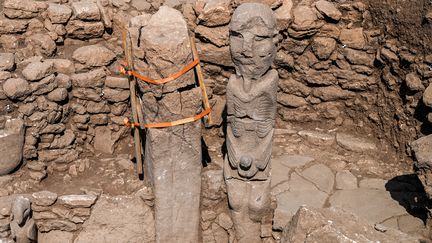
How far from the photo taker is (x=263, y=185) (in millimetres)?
5883

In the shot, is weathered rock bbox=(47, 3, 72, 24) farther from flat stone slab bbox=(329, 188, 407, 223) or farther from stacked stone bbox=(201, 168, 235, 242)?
flat stone slab bbox=(329, 188, 407, 223)

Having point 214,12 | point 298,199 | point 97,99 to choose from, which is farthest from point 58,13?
point 298,199

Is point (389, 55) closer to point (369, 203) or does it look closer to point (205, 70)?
point (369, 203)

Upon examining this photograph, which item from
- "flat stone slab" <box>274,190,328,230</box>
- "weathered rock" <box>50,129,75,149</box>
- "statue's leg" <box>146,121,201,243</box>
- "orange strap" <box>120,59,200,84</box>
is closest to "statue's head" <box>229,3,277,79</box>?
"orange strap" <box>120,59,200,84</box>

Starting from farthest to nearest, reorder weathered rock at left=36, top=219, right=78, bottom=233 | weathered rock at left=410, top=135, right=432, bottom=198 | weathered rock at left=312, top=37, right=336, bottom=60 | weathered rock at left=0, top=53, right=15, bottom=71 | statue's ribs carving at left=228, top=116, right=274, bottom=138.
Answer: weathered rock at left=312, top=37, right=336, bottom=60 < weathered rock at left=0, top=53, right=15, bottom=71 < weathered rock at left=36, top=219, right=78, bottom=233 < weathered rock at left=410, top=135, right=432, bottom=198 < statue's ribs carving at left=228, top=116, right=274, bottom=138

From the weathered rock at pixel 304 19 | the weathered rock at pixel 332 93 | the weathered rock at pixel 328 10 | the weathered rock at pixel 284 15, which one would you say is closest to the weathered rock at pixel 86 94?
the weathered rock at pixel 284 15

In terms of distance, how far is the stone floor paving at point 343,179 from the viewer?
6527 millimetres

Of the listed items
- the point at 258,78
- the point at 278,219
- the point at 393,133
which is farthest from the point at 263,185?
the point at 393,133

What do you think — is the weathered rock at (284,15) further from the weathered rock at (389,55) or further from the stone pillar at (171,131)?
the stone pillar at (171,131)

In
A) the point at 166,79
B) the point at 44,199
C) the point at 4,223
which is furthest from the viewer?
the point at 44,199

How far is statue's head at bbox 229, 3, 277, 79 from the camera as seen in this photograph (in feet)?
17.0

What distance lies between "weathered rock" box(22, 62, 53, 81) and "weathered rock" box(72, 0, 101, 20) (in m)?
0.74

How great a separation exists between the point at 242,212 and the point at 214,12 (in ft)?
8.50

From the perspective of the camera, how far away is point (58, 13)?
6.82 meters
